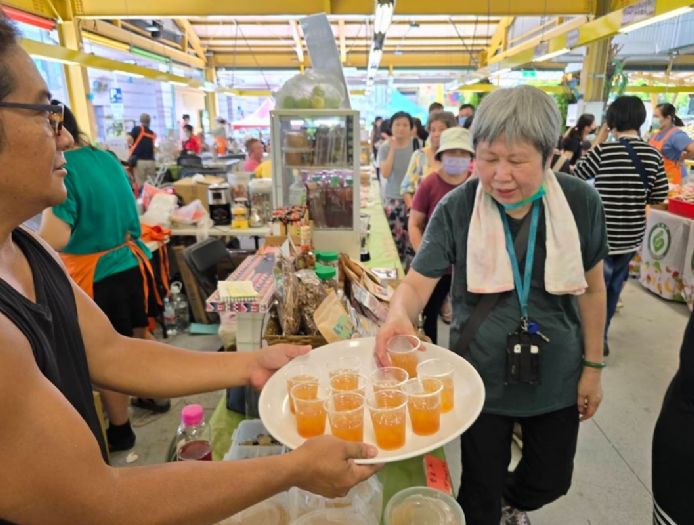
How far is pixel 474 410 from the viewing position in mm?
1294

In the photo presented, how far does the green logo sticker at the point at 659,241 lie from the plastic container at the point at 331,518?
5184 mm

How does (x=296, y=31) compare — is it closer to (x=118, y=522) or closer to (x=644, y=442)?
(x=644, y=442)

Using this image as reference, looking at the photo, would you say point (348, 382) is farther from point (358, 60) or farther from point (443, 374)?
point (358, 60)

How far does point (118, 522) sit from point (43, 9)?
10.8 metres

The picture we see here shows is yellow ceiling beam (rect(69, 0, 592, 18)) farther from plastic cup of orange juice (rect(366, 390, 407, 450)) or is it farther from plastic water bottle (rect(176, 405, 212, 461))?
plastic cup of orange juice (rect(366, 390, 407, 450))

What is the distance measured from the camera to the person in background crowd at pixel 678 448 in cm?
124

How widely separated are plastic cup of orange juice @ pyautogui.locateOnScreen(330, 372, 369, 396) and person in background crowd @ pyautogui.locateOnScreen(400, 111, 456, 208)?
124 inches

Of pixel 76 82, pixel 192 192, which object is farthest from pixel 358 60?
pixel 192 192

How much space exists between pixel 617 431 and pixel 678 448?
2082mm

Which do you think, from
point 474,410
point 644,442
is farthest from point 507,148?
point 644,442

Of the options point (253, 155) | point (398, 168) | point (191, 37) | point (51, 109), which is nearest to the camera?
point (51, 109)

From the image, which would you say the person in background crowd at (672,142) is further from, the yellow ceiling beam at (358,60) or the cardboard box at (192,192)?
the yellow ceiling beam at (358,60)

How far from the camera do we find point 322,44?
11.2 feet

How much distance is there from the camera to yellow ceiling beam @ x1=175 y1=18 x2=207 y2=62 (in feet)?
48.2
